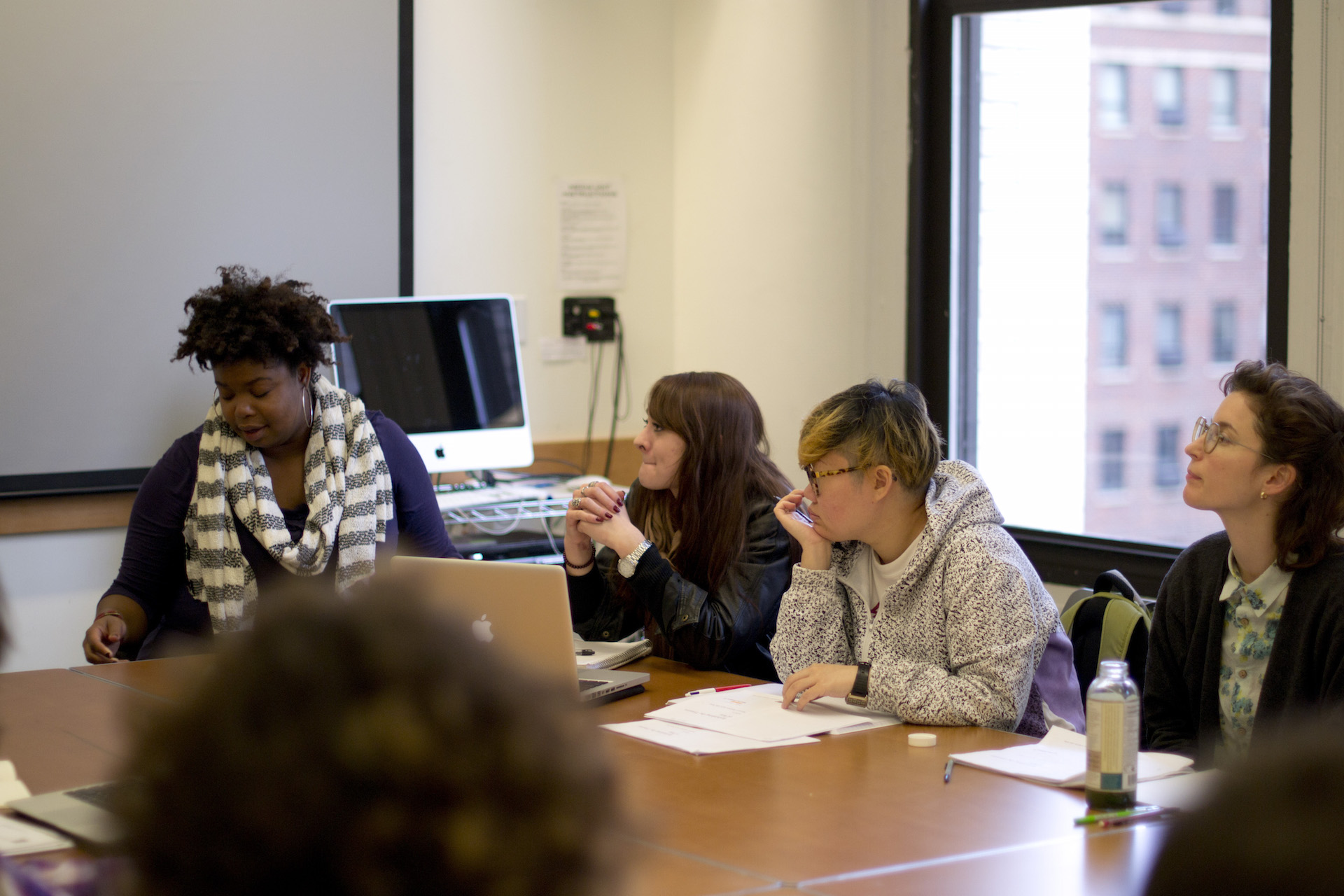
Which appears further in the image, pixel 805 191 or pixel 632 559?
pixel 805 191

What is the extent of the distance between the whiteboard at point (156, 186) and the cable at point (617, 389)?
84 centimetres

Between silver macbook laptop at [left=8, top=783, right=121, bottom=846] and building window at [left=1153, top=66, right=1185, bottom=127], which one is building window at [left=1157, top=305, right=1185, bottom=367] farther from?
silver macbook laptop at [left=8, top=783, right=121, bottom=846]

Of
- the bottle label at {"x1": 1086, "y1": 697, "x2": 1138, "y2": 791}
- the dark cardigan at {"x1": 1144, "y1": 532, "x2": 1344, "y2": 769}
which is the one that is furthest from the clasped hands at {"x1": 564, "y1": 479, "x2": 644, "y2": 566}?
the bottle label at {"x1": 1086, "y1": 697, "x2": 1138, "y2": 791}

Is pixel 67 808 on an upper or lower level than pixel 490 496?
lower

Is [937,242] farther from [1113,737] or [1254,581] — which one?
[1113,737]

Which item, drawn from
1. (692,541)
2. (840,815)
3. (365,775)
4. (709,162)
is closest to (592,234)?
(709,162)

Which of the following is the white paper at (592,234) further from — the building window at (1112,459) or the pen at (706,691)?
the pen at (706,691)

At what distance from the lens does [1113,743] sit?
152 cm

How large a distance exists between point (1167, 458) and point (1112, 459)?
0.17 m

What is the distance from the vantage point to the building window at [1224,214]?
3359 mm

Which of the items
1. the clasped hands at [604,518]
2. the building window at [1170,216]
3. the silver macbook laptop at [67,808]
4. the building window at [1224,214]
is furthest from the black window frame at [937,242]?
the silver macbook laptop at [67,808]

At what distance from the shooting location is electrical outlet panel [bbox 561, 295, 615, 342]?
13.6ft

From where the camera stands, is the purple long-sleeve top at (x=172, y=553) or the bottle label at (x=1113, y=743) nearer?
the bottle label at (x=1113, y=743)

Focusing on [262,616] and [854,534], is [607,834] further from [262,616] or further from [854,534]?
[854,534]
